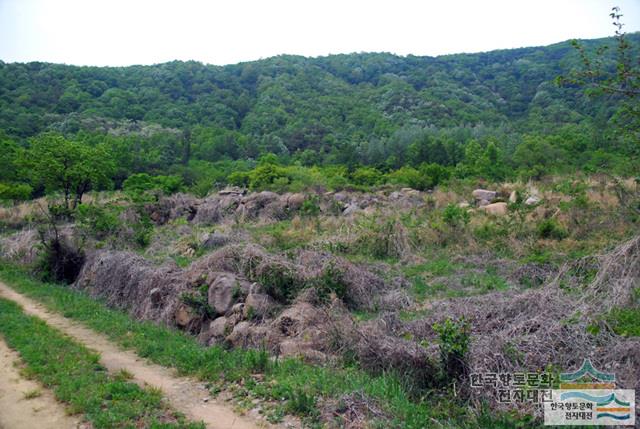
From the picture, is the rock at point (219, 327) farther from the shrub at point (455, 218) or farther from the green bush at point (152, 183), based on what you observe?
the green bush at point (152, 183)

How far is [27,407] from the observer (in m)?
5.11

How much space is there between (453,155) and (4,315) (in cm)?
3456

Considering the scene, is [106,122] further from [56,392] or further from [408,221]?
[56,392]

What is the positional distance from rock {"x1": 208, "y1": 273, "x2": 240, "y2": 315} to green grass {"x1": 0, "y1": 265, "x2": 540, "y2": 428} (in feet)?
2.65

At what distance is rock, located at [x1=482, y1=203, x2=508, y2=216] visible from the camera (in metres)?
15.0

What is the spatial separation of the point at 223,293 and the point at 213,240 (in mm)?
5325

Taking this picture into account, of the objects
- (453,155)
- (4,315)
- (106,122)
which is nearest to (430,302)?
(4,315)

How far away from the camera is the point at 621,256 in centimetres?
665

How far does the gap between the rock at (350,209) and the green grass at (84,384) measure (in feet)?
41.9

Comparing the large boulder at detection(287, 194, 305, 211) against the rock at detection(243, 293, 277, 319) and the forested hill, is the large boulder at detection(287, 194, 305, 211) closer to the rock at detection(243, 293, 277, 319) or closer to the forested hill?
the rock at detection(243, 293, 277, 319)

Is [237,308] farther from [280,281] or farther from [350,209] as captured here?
[350,209]

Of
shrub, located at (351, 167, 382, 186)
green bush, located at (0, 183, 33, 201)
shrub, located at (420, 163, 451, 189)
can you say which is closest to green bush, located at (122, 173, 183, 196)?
green bush, located at (0, 183, 33, 201)

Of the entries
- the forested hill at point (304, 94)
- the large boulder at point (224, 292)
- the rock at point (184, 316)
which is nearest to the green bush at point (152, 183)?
the forested hill at point (304, 94)

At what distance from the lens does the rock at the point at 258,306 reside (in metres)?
8.00
